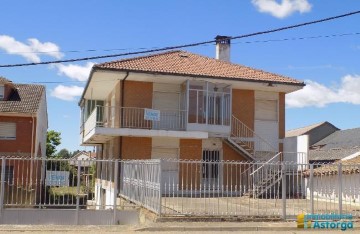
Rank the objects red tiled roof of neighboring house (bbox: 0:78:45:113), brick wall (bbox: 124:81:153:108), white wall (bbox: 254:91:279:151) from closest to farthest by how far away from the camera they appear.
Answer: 1. brick wall (bbox: 124:81:153:108)
2. white wall (bbox: 254:91:279:151)
3. red tiled roof of neighboring house (bbox: 0:78:45:113)

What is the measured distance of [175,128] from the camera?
22.7 m

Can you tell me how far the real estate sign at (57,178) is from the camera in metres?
13.6

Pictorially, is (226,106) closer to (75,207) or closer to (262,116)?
(262,116)

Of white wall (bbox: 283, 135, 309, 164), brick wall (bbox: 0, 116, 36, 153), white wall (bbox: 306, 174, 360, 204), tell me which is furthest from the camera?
brick wall (bbox: 0, 116, 36, 153)

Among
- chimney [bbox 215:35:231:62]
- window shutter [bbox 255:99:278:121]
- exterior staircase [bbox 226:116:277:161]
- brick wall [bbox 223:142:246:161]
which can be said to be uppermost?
chimney [bbox 215:35:231:62]

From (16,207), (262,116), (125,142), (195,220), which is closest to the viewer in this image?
(195,220)

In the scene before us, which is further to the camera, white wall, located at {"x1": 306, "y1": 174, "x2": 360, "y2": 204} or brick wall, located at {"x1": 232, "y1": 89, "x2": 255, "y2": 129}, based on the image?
brick wall, located at {"x1": 232, "y1": 89, "x2": 255, "y2": 129}

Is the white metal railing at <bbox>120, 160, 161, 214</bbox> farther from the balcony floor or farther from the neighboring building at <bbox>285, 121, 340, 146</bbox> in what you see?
the neighboring building at <bbox>285, 121, 340, 146</bbox>

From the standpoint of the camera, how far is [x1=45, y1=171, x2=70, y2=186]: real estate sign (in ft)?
44.5

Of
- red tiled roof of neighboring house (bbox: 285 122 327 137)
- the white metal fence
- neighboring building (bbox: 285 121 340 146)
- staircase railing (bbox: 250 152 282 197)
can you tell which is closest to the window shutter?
staircase railing (bbox: 250 152 282 197)

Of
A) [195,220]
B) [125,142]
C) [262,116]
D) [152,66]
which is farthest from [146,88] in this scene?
[195,220]

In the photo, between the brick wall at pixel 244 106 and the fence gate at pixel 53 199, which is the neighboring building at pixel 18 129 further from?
the fence gate at pixel 53 199

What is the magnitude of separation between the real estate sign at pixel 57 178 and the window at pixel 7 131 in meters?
20.3

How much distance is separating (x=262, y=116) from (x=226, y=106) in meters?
2.59
